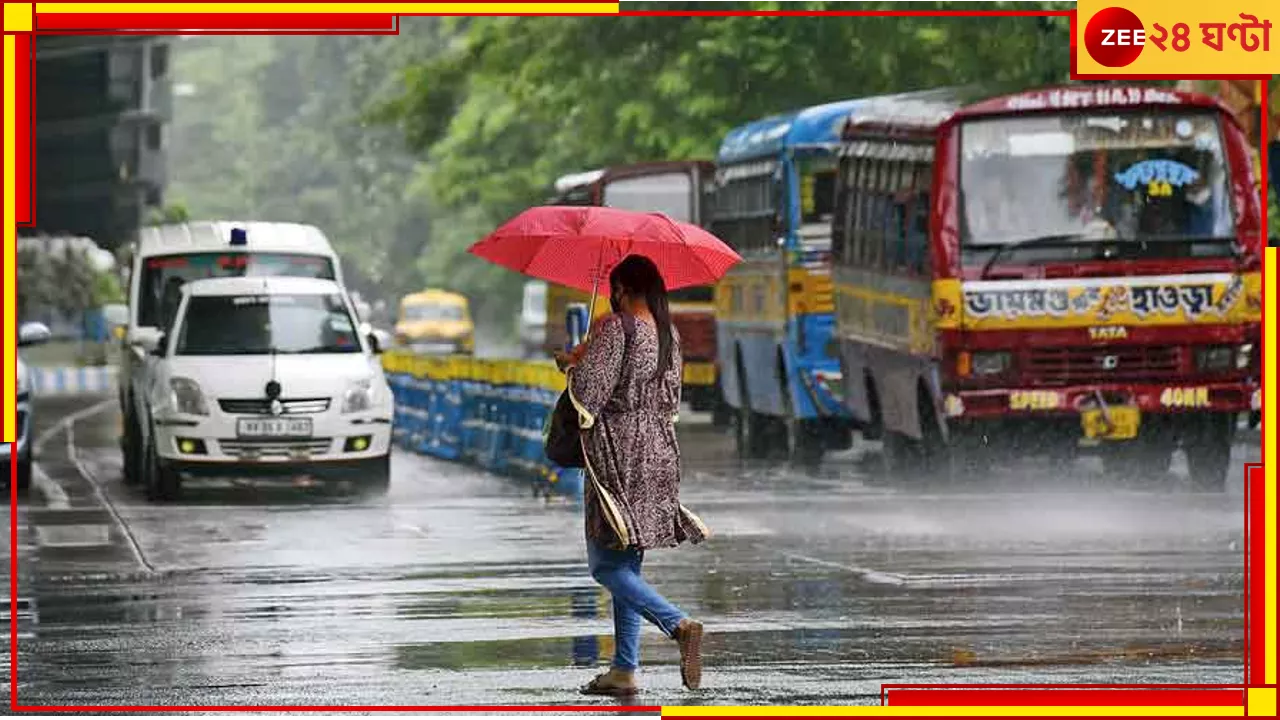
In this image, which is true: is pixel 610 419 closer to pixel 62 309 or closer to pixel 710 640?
pixel 710 640

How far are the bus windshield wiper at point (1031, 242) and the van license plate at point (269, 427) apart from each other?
5138 mm

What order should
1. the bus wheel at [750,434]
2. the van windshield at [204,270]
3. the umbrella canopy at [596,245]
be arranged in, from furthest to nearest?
the bus wheel at [750,434] < the van windshield at [204,270] < the umbrella canopy at [596,245]

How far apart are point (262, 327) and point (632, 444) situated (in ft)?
47.9

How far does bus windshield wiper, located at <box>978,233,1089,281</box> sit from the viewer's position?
26.1m

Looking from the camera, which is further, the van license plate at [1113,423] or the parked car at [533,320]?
the parked car at [533,320]

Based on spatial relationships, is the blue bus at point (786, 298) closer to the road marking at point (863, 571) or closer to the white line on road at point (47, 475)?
the white line on road at point (47, 475)

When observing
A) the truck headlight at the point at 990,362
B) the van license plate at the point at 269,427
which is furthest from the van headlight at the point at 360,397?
the truck headlight at the point at 990,362

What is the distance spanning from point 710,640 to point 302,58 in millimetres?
115604

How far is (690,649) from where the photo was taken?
1241 centimetres

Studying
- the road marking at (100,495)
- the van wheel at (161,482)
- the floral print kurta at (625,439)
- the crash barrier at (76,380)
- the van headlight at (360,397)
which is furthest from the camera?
the crash barrier at (76,380)

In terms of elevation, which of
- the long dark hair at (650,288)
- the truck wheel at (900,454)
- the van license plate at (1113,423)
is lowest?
the truck wheel at (900,454)

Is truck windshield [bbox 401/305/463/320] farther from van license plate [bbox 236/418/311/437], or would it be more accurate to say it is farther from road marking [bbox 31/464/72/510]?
van license plate [bbox 236/418/311/437]

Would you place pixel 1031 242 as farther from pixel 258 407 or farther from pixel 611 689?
pixel 611 689

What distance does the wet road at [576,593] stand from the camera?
13.4 m
